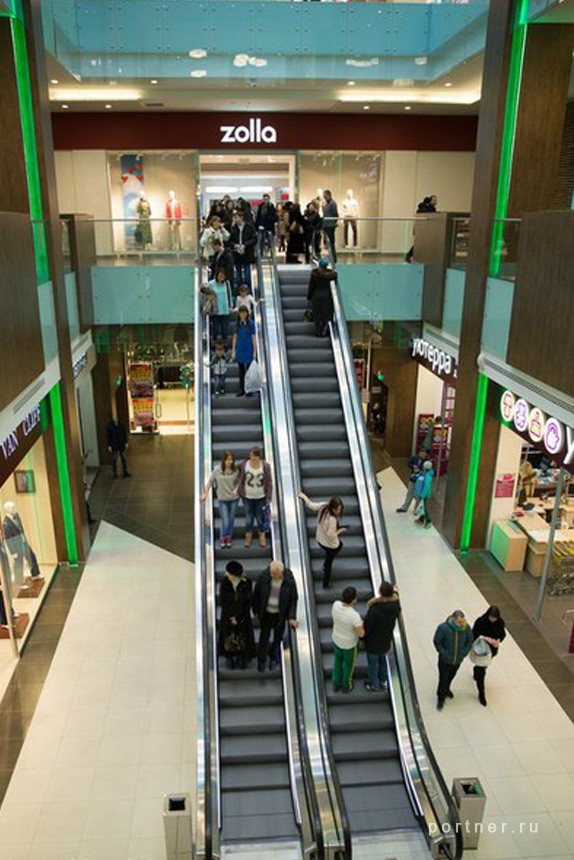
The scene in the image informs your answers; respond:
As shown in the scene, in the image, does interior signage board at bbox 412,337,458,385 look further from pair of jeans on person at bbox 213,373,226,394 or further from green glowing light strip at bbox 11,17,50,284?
green glowing light strip at bbox 11,17,50,284

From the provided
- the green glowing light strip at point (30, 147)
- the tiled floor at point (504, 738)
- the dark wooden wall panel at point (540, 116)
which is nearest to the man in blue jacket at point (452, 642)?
the tiled floor at point (504, 738)

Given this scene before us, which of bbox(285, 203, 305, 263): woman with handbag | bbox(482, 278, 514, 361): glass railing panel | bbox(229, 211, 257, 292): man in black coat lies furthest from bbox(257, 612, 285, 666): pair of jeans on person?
bbox(285, 203, 305, 263): woman with handbag

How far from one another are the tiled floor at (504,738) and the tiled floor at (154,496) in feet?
15.0

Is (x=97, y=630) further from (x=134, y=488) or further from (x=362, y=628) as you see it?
(x=134, y=488)

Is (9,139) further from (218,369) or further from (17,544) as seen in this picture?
(17,544)

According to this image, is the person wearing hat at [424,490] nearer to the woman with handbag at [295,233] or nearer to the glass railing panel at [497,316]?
the glass railing panel at [497,316]

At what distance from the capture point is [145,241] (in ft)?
47.2

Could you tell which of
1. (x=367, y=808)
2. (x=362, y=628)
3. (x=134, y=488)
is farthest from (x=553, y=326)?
(x=134, y=488)

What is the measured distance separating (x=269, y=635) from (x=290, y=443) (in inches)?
118

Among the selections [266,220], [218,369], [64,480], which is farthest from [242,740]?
[266,220]

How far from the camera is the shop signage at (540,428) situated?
28.9 ft

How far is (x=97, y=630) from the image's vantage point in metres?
10.1

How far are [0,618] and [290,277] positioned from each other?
7.97 meters

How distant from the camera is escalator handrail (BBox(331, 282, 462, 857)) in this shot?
20.7ft
